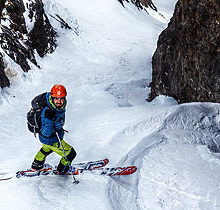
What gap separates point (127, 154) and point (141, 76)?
9694mm

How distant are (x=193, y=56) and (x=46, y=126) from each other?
4.71 m

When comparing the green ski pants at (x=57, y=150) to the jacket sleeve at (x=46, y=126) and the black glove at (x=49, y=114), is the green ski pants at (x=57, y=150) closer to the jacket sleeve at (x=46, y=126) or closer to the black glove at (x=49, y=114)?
the jacket sleeve at (x=46, y=126)

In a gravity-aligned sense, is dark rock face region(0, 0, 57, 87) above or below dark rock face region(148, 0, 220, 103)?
below

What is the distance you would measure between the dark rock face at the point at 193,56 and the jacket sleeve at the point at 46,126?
4093 millimetres

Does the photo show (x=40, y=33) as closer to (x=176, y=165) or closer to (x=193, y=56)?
(x=193, y=56)

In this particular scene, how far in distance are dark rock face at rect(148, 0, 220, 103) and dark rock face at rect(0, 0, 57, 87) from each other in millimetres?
6841

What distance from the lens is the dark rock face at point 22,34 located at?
11.6 m

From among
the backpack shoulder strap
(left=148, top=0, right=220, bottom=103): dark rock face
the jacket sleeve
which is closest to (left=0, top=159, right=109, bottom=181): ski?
the jacket sleeve

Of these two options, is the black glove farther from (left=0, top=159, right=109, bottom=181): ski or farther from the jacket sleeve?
(left=0, top=159, right=109, bottom=181): ski

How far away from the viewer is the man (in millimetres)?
4371

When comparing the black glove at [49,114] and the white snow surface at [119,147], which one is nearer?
the white snow surface at [119,147]

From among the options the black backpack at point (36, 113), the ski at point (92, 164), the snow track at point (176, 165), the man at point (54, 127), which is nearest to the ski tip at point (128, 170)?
the snow track at point (176, 165)

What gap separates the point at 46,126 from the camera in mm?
4438

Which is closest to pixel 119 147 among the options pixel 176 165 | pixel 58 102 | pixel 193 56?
pixel 176 165
